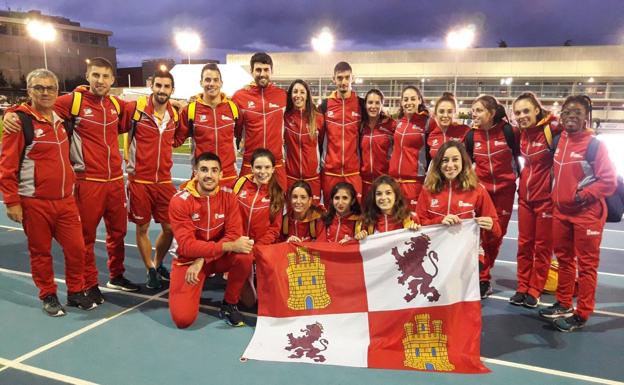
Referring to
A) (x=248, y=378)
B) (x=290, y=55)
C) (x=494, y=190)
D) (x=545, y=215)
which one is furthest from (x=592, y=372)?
(x=290, y=55)

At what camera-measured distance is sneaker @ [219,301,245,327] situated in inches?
168

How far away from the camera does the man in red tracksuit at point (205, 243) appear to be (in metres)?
4.17

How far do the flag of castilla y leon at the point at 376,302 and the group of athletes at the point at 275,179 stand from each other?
23cm

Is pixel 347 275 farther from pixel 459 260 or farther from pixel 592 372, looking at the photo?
pixel 592 372

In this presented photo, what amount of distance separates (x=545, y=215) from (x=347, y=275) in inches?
85.7

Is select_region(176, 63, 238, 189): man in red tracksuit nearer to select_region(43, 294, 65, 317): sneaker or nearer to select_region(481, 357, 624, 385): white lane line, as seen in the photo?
select_region(43, 294, 65, 317): sneaker

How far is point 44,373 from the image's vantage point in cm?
342

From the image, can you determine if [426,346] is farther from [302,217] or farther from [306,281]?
[302,217]

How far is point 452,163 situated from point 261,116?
88.6 inches

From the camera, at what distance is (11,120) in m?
4.07

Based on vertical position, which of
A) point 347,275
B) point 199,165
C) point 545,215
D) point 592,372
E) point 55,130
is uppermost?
point 55,130

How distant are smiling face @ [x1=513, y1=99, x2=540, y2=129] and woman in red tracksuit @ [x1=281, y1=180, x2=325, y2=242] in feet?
7.26

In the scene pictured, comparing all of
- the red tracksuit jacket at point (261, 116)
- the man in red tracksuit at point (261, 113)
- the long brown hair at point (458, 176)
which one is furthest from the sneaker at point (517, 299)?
the red tracksuit jacket at point (261, 116)

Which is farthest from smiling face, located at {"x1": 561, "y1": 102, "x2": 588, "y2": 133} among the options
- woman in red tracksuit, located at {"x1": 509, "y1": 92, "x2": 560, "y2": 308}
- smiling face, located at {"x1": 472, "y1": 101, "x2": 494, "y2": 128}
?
smiling face, located at {"x1": 472, "y1": 101, "x2": 494, "y2": 128}
